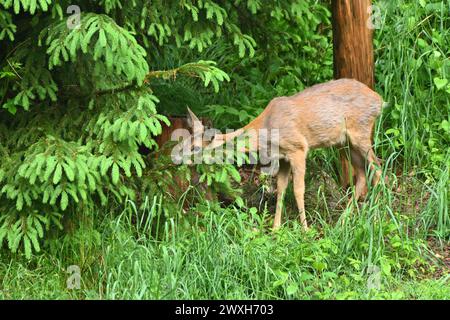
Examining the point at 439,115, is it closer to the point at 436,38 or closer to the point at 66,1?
the point at 436,38

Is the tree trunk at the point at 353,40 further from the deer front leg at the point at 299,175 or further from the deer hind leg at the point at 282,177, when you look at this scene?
the deer hind leg at the point at 282,177

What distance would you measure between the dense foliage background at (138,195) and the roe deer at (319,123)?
27 cm

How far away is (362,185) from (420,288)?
7.46 ft

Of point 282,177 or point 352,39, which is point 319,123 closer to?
point 282,177

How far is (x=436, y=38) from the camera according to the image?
982cm

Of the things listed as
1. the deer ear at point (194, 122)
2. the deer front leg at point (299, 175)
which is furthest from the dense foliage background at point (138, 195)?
the deer ear at point (194, 122)

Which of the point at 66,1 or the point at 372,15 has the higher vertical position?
the point at 66,1

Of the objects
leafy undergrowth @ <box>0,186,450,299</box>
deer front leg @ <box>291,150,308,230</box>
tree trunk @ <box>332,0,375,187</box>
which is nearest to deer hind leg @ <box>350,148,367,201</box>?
tree trunk @ <box>332,0,375,187</box>

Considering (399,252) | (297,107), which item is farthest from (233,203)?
(399,252)

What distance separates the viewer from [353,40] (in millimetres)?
8969

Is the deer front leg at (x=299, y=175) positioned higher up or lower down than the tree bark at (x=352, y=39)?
lower down

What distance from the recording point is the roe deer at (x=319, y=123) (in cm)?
878

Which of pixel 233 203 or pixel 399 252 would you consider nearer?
pixel 399 252

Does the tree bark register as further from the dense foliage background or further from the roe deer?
the dense foliage background
